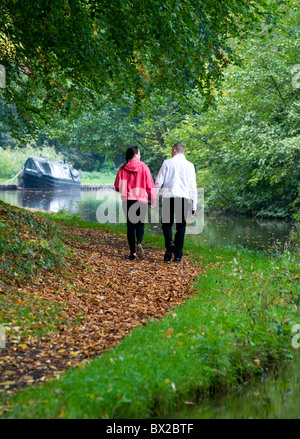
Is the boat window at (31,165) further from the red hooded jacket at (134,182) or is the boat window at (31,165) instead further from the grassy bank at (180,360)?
the grassy bank at (180,360)

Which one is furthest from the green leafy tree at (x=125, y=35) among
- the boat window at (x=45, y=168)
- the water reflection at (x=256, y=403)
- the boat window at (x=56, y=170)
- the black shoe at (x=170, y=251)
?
the boat window at (x=56, y=170)

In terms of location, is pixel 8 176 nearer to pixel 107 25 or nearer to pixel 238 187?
pixel 238 187

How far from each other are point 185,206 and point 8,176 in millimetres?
43307

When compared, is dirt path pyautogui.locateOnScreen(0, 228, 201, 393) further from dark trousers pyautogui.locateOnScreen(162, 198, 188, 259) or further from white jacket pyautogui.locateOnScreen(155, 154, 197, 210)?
Result: white jacket pyautogui.locateOnScreen(155, 154, 197, 210)

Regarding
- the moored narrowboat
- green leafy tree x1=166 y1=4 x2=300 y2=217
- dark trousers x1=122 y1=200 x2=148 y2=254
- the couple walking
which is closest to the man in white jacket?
the couple walking

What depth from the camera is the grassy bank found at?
3812mm

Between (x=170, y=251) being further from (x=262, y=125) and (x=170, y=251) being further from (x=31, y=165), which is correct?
(x=31, y=165)

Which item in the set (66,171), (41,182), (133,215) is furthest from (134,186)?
(66,171)

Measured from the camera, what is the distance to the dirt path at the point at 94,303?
4.68 meters

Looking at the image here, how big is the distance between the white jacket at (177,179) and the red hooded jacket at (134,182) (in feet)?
0.86

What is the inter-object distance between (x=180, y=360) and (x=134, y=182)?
17.8ft

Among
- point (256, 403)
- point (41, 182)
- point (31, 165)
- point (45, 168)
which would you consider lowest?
point (256, 403)

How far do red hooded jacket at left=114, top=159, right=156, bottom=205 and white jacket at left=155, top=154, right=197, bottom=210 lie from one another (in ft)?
0.86

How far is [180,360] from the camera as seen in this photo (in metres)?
4.63
